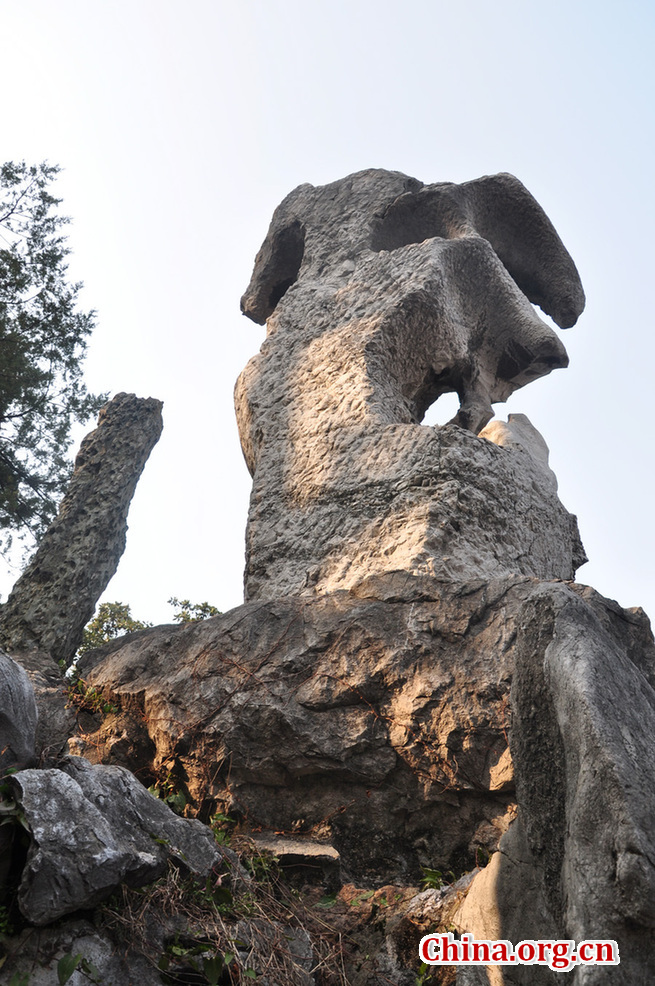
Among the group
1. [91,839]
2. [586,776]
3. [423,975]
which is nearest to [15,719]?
[91,839]

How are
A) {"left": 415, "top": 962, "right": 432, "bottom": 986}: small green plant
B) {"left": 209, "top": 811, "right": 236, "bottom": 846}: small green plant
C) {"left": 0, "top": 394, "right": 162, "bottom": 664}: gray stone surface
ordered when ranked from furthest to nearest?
{"left": 0, "top": 394, "right": 162, "bottom": 664}: gray stone surface → {"left": 209, "top": 811, "right": 236, "bottom": 846}: small green plant → {"left": 415, "top": 962, "right": 432, "bottom": 986}: small green plant

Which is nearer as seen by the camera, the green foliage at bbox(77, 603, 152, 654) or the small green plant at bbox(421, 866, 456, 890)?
the small green plant at bbox(421, 866, 456, 890)

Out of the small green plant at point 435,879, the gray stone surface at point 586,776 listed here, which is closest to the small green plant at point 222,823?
the small green plant at point 435,879

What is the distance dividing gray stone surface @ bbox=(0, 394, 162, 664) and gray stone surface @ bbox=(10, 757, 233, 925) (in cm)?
215

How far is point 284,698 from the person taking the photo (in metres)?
3.48

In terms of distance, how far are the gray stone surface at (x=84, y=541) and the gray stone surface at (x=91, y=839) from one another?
215 centimetres

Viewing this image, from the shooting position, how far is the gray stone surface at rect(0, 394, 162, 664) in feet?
15.5

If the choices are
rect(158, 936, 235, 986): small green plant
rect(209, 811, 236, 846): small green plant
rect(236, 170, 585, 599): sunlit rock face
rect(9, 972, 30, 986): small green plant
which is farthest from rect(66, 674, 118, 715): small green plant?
rect(9, 972, 30, 986): small green plant

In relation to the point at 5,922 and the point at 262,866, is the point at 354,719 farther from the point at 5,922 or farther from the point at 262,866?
the point at 5,922

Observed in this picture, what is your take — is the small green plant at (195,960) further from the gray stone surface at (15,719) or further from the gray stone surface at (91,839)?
the gray stone surface at (15,719)

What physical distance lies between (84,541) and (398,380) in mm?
2342

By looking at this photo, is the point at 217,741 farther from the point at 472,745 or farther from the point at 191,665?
the point at 472,745

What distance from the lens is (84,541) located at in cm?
512

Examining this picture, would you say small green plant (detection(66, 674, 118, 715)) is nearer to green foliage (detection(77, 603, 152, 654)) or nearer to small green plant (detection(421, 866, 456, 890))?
small green plant (detection(421, 866, 456, 890))
